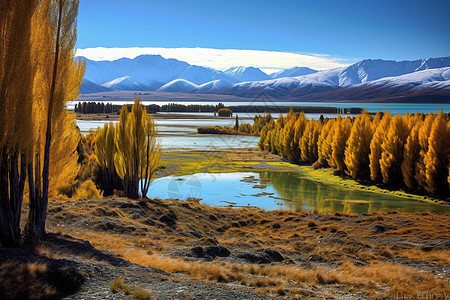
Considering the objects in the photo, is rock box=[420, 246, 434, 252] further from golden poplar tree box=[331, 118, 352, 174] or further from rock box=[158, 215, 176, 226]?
golden poplar tree box=[331, 118, 352, 174]

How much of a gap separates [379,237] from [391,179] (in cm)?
2220

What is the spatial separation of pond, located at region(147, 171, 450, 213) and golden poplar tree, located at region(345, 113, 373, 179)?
184 inches

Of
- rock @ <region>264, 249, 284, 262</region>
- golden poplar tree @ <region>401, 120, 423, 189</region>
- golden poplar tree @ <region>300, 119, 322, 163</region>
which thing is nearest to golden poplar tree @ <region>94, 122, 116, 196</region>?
rock @ <region>264, 249, 284, 262</region>

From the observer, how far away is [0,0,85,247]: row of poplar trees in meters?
10.3

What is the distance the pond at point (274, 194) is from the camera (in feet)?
105

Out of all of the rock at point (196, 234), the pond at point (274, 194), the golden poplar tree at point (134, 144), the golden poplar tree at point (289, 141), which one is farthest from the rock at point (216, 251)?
the golden poplar tree at point (289, 141)

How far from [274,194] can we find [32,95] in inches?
1110

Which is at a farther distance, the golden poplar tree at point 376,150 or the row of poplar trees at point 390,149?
the golden poplar tree at point 376,150

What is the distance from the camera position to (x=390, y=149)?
129 feet

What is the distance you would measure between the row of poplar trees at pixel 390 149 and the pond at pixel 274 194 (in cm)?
312

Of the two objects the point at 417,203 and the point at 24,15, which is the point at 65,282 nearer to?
the point at 24,15

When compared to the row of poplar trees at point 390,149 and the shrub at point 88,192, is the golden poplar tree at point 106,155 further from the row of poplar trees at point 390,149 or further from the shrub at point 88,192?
the row of poplar trees at point 390,149

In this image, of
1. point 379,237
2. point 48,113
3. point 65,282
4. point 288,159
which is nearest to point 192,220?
point 379,237

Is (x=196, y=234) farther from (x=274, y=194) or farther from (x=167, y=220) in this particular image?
(x=274, y=194)
